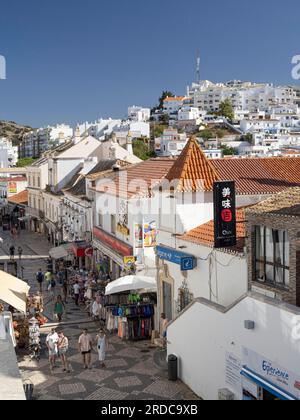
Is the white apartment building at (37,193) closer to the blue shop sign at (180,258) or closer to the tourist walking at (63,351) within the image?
the blue shop sign at (180,258)

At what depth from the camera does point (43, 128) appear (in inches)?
7274

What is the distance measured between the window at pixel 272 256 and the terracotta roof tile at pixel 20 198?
5221 cm

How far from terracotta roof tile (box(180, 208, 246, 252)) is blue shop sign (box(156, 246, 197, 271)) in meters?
0.54

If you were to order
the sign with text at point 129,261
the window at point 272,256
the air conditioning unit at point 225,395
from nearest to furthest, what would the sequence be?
1. the window at point 272,256
2. the air conditioning unit at point 225,395
3. the sign with text at point 129,261

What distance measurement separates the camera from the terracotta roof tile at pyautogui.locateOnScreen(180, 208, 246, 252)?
53.1ft

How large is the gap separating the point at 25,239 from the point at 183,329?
37956 millimetres

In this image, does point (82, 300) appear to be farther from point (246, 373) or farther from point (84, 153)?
point (84, 153)

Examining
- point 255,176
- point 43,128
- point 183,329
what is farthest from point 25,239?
point 43,128

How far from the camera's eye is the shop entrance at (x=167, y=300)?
1970 cm

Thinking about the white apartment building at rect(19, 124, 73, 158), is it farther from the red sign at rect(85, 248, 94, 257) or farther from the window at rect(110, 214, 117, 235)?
the window at rect(110, 214, 117, 235)

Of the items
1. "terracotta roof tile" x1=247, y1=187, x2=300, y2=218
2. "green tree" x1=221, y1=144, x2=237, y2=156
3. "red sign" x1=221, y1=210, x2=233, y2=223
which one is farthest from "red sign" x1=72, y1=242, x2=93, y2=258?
"green tree" x1=221, y1=144, x2=237, y2=156

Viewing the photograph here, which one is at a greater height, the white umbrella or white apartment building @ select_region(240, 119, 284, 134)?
white apartment building @ select_region(240, 119, 284, 134)

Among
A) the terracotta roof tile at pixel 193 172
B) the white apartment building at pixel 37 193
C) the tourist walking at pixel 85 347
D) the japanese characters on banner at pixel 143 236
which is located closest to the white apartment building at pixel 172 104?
the white apartment building at pixel 37 193

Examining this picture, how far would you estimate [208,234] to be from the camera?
17766 mm
